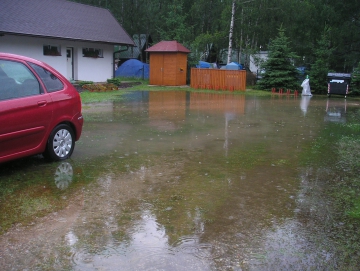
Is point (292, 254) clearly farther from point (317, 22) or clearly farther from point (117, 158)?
point (317, 22)

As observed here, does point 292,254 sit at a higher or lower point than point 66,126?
lower

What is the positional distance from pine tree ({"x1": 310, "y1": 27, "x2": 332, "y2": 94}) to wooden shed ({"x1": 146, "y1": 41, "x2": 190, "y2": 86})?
7.79m

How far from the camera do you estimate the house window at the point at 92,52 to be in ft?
83.0

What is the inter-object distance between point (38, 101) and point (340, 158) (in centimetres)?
521

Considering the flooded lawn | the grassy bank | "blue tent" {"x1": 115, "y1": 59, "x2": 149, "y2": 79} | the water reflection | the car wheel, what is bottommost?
the water reflection

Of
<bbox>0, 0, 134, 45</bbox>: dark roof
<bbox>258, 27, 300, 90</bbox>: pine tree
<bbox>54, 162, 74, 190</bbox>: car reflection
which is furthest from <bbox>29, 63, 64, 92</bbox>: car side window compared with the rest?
<bbox>258, 27, 300, 90</bbox>: pine tree

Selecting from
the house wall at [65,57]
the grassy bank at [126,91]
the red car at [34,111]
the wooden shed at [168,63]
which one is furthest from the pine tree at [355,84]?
the red car at [34,111]

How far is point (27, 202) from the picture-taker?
5020 millimetres

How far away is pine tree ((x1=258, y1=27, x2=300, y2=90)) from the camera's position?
2473 cm

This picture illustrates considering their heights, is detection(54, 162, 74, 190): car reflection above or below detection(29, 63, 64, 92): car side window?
below

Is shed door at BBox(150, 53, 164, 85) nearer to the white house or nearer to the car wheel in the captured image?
the white house

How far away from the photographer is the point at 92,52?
25.8 m

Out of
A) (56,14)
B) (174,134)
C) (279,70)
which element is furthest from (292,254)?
(56,14)

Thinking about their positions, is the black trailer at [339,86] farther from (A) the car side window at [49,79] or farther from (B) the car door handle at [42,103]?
(B) the car door handle at [42,103]
